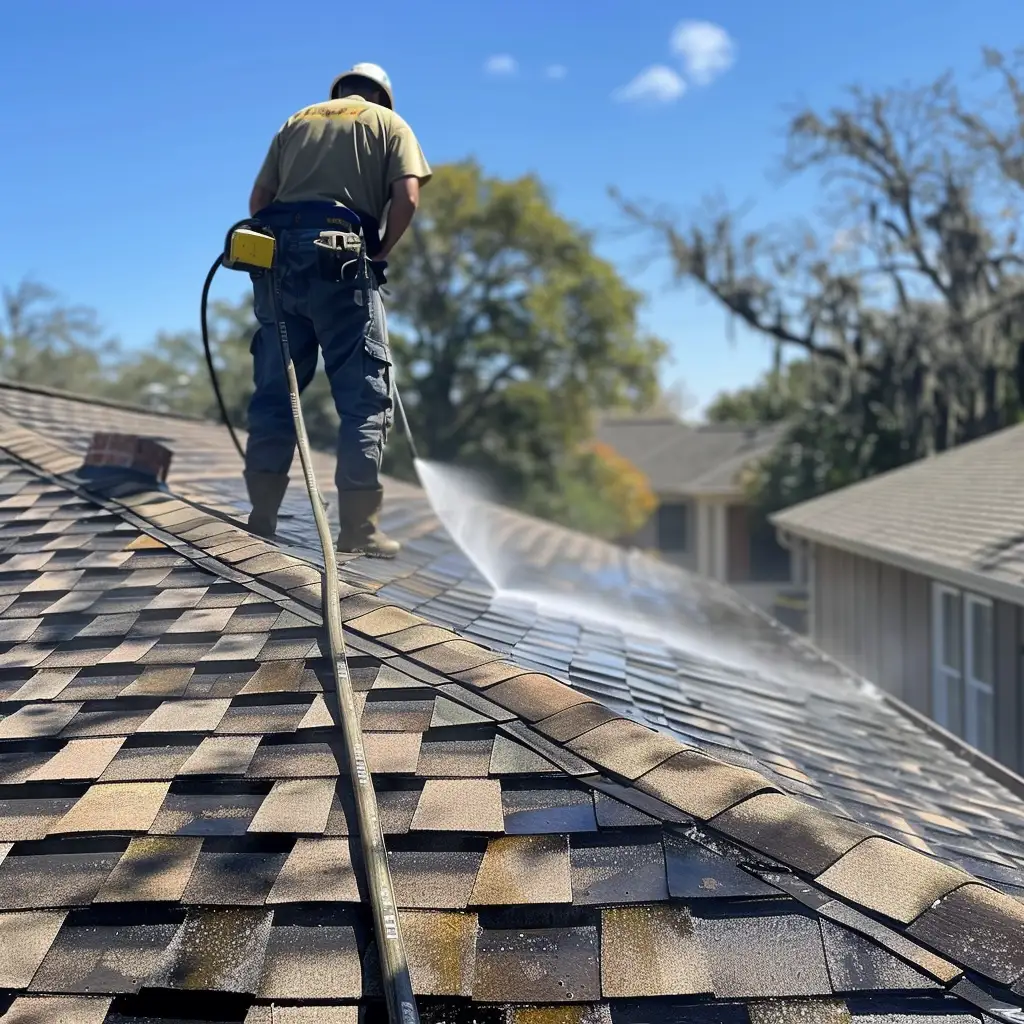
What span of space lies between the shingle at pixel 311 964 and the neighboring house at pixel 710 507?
3096cm

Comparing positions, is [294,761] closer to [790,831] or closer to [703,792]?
[703,792]

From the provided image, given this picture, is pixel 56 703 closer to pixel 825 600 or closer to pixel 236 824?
pixel 236 824

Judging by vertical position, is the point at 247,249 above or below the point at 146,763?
above

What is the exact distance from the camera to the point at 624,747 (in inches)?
101

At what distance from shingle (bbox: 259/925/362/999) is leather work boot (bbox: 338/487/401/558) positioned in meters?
2.50

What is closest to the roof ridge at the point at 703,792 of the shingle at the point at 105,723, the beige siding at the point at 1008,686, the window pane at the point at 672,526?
the shingle at the point at 105,723

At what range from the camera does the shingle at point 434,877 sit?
2098 millimetres

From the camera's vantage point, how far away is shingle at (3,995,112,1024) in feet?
6.09

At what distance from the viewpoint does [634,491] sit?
36094 millimetres

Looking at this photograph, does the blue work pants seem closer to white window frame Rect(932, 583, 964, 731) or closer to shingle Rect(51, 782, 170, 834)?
shingle Rect(51, 782, 170, 834)

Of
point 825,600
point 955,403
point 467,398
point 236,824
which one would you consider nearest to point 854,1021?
point 236,824

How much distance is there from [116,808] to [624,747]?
4.25 feet

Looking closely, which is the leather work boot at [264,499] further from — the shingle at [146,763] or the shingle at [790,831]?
the shingle at [790,831]

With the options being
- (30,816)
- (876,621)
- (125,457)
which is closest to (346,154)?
(125,457)
